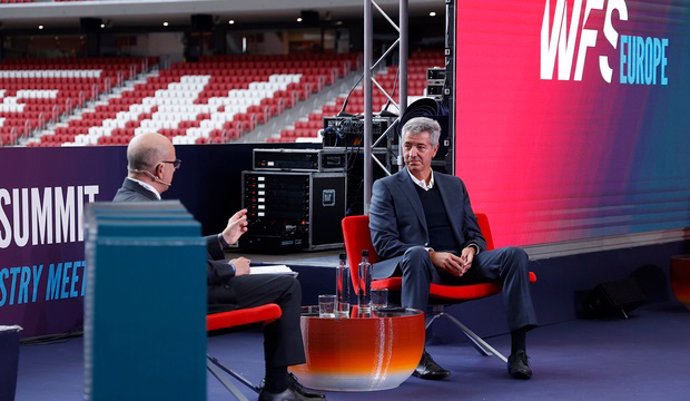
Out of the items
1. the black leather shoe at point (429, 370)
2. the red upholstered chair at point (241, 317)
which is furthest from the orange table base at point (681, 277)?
the red upholstered chair at point (241, 317)

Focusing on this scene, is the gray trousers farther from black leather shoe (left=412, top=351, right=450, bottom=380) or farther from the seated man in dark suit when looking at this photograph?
the seated man in dark suit

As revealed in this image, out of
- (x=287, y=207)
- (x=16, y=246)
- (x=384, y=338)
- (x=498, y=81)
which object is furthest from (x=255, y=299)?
(x=287, y=207)

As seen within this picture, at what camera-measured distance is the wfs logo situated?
6.98 m

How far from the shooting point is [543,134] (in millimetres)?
6961

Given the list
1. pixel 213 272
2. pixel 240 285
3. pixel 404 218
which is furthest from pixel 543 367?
pixel 213 272

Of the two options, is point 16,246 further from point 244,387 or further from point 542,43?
point 542,43

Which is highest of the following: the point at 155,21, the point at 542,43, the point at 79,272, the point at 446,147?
the point at 155,21

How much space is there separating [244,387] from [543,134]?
8.72ft

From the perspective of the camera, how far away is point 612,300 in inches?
291

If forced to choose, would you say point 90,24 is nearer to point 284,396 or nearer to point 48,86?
point 48,86

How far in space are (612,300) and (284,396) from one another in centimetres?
338

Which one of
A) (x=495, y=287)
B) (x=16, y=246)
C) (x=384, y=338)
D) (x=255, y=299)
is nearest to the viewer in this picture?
(x=255, y=299)

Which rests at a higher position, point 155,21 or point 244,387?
point 155,21

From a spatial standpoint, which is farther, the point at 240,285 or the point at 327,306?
the point at 327,306
